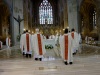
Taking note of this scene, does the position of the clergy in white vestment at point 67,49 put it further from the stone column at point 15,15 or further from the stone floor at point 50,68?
the stone column at point 15,15

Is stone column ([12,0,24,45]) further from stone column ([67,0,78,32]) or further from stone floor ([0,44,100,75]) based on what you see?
stone floor ([0,44,100,75])

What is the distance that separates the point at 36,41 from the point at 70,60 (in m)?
2.93

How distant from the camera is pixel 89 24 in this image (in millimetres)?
37531

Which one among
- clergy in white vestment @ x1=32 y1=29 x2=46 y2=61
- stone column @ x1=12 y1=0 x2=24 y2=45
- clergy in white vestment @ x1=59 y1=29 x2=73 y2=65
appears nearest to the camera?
clergy in white vestment @ x1=59 y1=29 x2=73 y2=65

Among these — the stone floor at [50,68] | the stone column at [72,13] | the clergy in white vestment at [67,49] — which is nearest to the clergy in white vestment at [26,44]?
the stone floor at [50,68]

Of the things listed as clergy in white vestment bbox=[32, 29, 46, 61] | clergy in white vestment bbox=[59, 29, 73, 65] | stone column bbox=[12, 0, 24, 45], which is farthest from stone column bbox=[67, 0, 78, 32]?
clergy in white vestment bbox=[59, 29, 73, 65]

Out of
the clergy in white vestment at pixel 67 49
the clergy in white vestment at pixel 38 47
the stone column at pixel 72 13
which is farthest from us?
the stone column at pixel 72 13

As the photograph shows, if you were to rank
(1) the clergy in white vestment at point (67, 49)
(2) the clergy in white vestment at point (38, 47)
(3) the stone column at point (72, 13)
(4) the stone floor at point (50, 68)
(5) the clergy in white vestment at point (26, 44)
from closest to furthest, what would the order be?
1. (4) the stone floor at point (50, 68)
2. (1) the clergy in white vestment at point (67, 49)
3. (2) the clergy in white vestment at point (38, 47)
4. (5) the clergy in white vestment at point (26, 44)
5. (3) the stone column at point (72, 13)

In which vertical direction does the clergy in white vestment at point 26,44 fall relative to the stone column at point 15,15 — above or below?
below

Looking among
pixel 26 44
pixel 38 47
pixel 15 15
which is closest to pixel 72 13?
pixel 15 15

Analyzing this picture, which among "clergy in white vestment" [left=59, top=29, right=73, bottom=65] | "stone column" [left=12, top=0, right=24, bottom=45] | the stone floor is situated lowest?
the stone floor

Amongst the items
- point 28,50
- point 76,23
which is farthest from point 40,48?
point 76,23

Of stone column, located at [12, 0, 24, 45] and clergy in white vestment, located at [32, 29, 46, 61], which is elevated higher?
stone column, located at [12, 0, 24, 45]

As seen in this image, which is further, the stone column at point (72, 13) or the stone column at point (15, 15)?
the stone column at point (72, 13)
